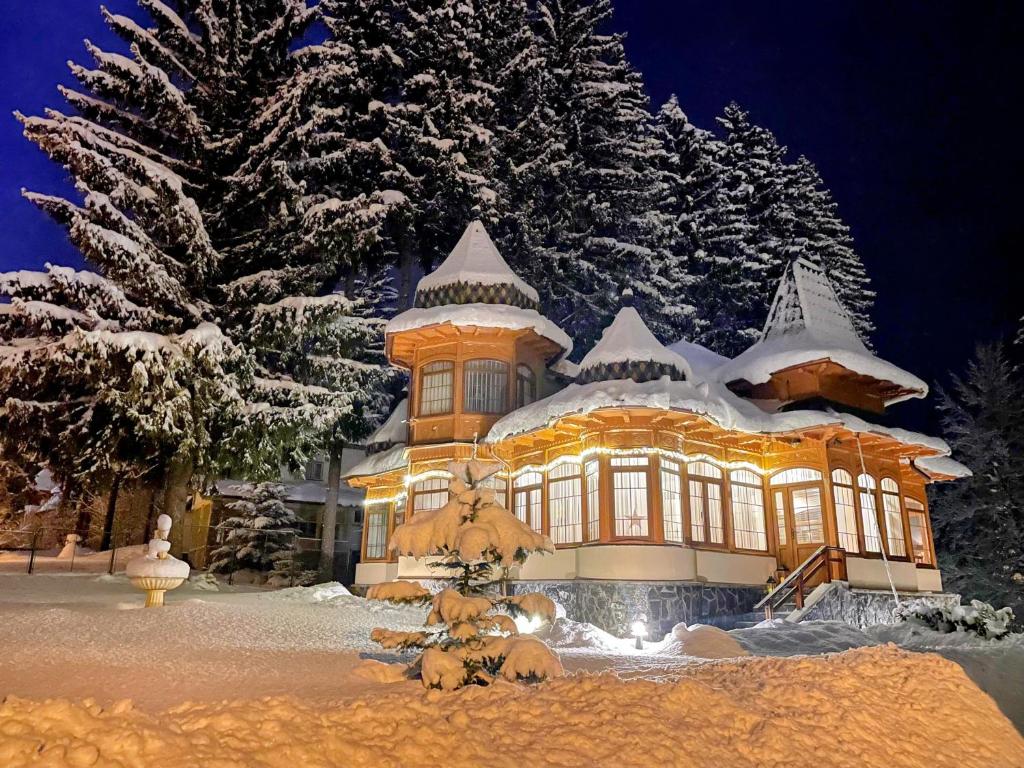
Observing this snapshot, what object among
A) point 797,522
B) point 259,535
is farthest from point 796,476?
point 259,535

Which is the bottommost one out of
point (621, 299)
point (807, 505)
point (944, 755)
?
point (944, 755)

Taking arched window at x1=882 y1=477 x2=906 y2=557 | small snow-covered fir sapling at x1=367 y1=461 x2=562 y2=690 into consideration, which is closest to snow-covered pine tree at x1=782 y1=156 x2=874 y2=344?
arched window at x1=882 y1=477 x2=906 y2=557

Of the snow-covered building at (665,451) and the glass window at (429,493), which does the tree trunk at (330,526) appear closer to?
the snow-covered building at (665,451)

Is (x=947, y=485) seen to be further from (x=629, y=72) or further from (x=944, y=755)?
(x=944, y=755)

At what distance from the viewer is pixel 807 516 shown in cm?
1638

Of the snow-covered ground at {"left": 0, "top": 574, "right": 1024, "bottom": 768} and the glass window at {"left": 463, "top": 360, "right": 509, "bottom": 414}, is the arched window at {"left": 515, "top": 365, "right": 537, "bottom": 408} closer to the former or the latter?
the glass window at {"left": 463, "top": 360, "right": 509, "bottom": 414}

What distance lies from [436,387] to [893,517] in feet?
36.9

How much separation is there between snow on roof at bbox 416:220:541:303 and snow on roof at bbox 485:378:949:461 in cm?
446

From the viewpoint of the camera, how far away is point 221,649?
9.05 metres

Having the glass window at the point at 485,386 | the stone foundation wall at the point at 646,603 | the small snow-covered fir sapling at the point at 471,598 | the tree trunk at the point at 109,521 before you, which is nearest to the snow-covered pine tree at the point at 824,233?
the glass window at the point at 485,386

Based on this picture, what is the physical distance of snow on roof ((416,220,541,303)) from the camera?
63.6 ft

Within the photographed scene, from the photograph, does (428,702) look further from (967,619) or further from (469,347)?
(469,347)

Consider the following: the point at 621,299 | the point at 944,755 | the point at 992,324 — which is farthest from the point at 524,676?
the point at 992,324

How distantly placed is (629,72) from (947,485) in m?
20.5
